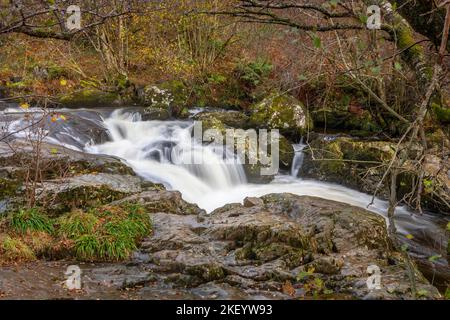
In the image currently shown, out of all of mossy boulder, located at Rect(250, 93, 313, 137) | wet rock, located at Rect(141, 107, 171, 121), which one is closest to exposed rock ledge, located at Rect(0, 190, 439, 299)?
mossy boulder, located at Rect(250, 93, 313, 137)

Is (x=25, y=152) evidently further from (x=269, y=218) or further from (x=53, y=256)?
(x=269, y=218)

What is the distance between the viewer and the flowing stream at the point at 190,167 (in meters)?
10.0

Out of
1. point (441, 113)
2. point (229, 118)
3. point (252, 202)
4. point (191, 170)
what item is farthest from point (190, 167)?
point (441, 113)

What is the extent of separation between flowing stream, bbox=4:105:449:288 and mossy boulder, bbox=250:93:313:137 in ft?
1.73

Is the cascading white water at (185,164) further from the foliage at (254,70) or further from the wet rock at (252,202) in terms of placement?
the foliage at (254,70)

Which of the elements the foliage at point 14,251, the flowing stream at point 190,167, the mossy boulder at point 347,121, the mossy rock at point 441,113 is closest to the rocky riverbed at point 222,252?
the foliage at point 14,251

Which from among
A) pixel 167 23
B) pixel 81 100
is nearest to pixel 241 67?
pixel 167 23

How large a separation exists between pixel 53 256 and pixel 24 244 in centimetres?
42

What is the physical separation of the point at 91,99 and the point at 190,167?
5835mm

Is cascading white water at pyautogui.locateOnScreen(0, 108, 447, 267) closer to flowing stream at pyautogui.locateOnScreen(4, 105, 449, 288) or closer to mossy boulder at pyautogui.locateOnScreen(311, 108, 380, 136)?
flowing stream at pyautogui.locateOnScreen(4, 105, 449, 288)

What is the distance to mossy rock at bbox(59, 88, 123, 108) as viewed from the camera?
50.0 feet

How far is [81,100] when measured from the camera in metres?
15.5

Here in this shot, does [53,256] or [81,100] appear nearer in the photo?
[53,256]

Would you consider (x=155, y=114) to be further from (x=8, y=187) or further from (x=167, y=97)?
(x=8, y=187)
